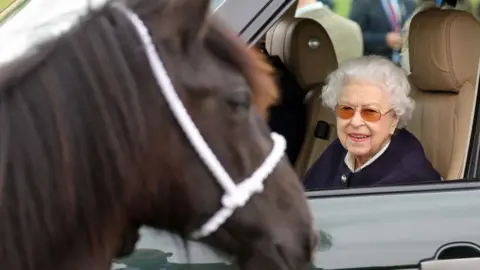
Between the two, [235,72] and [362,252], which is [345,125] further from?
[235,72]

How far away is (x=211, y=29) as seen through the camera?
1269mm

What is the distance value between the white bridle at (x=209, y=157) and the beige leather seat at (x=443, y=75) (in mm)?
1245

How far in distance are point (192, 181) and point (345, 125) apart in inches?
49.1

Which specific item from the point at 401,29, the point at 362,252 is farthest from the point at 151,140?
the point at 401,29

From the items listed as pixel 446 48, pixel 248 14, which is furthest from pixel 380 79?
pixel 248 14

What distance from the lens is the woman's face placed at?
2.38 metres

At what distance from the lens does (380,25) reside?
9.60 feet

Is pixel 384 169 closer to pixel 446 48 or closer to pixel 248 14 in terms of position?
pixel 446 48

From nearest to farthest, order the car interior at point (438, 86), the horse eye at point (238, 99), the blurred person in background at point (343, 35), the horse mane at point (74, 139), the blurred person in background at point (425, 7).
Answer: the horse mane at point (74, 139), the horse eye at point (238, 99), the car interior at point (438, 86), the blurred person in background at point (425, 7), the blurred person in background at point (343, 35)

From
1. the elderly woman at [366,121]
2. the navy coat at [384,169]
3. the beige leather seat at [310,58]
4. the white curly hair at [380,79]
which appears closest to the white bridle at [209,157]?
the navy coat at [384,169]

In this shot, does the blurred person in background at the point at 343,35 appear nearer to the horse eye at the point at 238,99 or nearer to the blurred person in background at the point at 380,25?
the blurred person in background at the point at 380,25

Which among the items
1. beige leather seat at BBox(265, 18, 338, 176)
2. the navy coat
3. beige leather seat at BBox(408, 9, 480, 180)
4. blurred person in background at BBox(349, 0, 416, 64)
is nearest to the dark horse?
the navy coat

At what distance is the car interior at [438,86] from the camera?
8.14ft

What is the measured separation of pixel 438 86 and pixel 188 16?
1.60 meters
